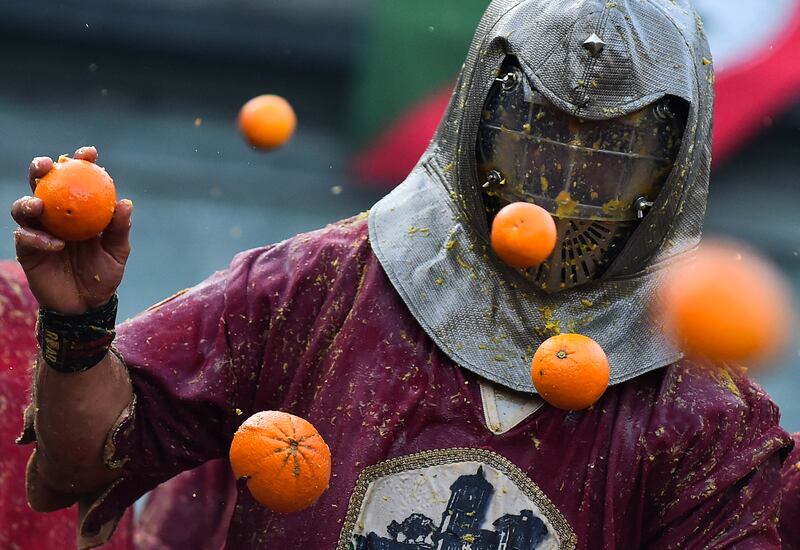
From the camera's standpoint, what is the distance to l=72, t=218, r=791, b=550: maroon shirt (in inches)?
143

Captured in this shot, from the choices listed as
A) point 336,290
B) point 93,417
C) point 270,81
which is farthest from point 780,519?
point 270,81

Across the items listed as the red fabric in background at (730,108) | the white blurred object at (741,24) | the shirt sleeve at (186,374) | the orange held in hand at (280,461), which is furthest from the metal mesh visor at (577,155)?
the red fabric in background at (730,108)

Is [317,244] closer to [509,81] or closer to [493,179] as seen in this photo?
[493,179]

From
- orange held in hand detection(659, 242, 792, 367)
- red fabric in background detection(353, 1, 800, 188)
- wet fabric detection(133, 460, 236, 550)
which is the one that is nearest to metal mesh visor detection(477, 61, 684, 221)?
orange held in hand detection(659, 242, 792, 367)

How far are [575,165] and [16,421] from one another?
1.96 meters

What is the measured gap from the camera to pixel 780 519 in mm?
4273

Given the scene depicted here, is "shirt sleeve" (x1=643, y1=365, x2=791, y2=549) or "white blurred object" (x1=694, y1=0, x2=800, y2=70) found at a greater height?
"white blurred object" (x1=694, y1=0, x2=800, y2=70)

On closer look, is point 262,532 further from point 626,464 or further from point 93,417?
point 626,464

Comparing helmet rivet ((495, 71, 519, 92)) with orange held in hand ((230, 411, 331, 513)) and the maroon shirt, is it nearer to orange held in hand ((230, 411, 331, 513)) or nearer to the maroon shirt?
the maroon shirt

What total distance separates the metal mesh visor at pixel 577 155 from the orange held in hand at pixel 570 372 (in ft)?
1.15

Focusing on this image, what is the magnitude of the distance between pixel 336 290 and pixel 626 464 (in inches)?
32.6

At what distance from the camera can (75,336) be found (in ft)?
11.1

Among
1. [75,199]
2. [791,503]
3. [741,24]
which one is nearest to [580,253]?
[791,503]

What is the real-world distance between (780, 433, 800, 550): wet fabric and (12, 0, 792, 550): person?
0.47m
